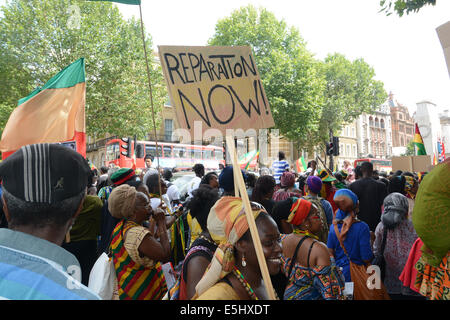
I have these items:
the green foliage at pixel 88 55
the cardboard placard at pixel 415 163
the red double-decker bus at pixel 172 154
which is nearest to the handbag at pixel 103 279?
the cardboard placard at pixel 415 163

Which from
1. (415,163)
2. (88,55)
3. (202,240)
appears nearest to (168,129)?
(88,55)

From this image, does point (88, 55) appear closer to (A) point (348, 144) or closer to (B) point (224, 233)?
(B) point (224, 233)

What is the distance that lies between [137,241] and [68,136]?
2.84 meters

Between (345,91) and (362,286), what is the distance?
36734 millimetres

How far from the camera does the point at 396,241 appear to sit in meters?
4.01

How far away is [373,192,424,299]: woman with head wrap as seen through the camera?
3.96 meters

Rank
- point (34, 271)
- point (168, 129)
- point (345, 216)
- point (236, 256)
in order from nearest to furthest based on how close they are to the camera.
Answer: point (34, 271), point (236, 256), point (345, 216), point (168, 129)

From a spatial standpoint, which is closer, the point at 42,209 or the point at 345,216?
the point at 42,209

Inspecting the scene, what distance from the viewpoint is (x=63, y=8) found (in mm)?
20703

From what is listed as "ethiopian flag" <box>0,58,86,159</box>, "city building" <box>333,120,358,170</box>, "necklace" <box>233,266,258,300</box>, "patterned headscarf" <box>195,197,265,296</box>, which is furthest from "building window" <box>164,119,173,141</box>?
"necklace" <box>233,266,258,300</box>

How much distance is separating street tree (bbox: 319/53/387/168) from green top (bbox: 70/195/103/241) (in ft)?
109
